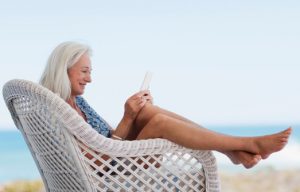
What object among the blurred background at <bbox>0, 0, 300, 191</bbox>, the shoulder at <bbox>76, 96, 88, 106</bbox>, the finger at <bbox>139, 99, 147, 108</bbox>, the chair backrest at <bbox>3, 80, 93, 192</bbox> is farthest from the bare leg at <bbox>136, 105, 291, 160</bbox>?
the blurred background at <bbox>0, 0, 300, 191</bbox>

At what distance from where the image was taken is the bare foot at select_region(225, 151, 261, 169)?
110 inches

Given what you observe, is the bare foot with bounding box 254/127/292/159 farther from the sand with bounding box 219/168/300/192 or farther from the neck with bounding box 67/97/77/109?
the sand with bounding box 219/168/300/192

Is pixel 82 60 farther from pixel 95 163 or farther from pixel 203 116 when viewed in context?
pixel 203 116

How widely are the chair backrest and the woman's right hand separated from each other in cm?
39

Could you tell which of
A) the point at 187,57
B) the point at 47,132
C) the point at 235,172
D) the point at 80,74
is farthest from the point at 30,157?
the point at 47,132

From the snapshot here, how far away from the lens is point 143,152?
2775 millimetres

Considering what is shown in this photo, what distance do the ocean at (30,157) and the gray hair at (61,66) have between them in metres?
5.79

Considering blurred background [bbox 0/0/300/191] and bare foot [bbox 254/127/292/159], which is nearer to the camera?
bare foot [bbox 254/127/292/159]

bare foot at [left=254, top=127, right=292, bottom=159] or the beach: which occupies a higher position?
bare foot at [left=254, top=127, right=292, bottom=159]

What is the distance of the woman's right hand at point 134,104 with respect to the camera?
296cm

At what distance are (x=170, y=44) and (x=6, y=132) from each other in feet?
15.3

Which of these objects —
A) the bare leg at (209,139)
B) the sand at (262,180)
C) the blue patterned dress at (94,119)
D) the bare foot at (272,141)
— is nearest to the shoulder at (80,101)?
the blue patterned dress at (94,119)

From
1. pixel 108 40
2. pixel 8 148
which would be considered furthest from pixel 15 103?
pixel 8 148

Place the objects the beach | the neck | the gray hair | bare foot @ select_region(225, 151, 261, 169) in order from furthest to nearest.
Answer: the beach, the neck, the gray hair, bare foot @ select_region(225, 151, 261, 169)
